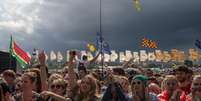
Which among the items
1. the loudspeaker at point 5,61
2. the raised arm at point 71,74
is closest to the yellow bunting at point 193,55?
the loudspeaker at point 5,61

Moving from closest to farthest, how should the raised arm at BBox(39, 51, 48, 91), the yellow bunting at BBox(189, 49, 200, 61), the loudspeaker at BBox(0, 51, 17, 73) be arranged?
1. the raised arm at BBox(39, 51, 48, 91)
2. the loudspeaker at BBox(0, 51, 17, 73)
3. the yellow bunting at BBox(189, 49, 200, 61)

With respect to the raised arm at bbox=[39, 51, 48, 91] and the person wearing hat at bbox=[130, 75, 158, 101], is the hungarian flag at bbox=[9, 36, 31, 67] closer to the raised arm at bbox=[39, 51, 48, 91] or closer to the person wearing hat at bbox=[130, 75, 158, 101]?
the raised arm at bbox=[39, 51, 48, 91]

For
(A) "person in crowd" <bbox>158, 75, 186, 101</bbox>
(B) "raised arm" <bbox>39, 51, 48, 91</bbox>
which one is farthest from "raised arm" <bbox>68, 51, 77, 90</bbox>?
(A) "person in crowd" <bbox>158, 75, 186, 101</bbox>

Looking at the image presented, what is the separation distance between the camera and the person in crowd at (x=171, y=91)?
6.84m

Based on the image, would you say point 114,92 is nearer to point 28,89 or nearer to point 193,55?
point 28,89

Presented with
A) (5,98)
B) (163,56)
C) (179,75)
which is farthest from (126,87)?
(163,56)

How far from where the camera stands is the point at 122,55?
93.5 metres

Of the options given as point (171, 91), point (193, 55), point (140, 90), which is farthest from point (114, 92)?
point (193, 55)

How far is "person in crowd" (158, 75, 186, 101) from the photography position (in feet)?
Result: 22.4

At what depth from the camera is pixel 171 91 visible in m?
7.11

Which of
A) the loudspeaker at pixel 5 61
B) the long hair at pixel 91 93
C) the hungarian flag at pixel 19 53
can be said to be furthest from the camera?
the loudspeaker at pixel 5 61

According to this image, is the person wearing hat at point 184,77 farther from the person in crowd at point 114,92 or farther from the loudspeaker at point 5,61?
the loudspeaker at point 5,61

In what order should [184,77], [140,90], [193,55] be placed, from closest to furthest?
[140,90] → [184,77] → [193,55]

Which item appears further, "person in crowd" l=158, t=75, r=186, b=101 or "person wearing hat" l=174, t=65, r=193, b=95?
"person wearing hat" l=174, t=65, r=193, b=95
